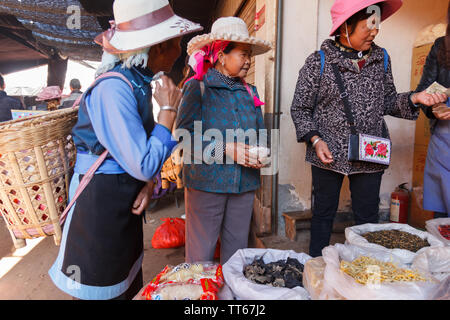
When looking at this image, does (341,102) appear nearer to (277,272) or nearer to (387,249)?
(387,249)

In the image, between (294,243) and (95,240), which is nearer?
(95,240)

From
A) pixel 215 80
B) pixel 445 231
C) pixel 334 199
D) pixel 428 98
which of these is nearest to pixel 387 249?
pixel 445 231

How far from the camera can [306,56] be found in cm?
281

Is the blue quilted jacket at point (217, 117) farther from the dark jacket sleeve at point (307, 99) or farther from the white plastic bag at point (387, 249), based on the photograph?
the white plastic bag at point (387, 249)

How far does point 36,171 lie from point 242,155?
3.49ft

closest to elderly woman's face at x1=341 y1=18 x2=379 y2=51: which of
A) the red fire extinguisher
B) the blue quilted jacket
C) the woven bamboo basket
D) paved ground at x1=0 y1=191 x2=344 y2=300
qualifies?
the blue quilted jacket

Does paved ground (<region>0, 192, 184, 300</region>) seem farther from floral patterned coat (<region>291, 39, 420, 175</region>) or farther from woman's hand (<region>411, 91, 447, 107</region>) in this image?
woman's hand (<region>411, 91, 447, 107</region>)

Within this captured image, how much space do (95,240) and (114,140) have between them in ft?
1.45

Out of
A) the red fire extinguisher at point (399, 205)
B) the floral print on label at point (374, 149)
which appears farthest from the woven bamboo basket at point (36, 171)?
the red fire extinguisher at point (399, 205)
